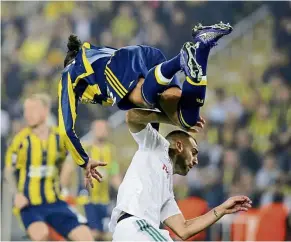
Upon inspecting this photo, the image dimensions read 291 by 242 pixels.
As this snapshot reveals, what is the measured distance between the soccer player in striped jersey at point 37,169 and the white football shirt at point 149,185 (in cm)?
292

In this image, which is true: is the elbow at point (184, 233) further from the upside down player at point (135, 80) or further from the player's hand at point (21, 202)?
the player's hand at point (21, 202)

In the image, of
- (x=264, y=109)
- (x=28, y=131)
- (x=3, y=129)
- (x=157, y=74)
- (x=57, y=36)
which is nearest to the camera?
(x=157, y=74)

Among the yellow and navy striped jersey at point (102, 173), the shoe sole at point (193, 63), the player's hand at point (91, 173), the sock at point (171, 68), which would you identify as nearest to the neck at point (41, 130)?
the yellow and navy striped jersey at point (102, 173)

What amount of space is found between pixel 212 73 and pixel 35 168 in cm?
635

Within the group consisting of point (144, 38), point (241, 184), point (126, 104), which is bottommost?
point (241, 184)

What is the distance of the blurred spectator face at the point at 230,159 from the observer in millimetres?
13367

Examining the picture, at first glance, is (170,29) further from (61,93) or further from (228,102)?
(61,93)

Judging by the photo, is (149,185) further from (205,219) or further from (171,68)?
(171,68)

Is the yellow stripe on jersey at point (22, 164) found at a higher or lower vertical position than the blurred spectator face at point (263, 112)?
lower

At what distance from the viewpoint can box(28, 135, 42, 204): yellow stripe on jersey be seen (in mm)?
8695

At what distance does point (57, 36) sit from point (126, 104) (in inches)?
374

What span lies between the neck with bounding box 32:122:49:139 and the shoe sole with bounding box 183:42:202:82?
3594 millimetres

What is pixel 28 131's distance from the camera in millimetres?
8867

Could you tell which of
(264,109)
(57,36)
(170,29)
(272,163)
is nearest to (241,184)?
(272,163)
